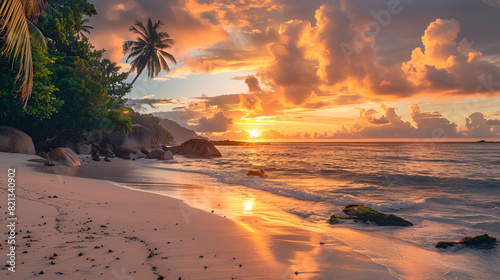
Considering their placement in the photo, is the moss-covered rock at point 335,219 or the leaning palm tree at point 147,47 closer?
the moss-covered rock at point 335,219

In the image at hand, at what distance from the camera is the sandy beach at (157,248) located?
338cm

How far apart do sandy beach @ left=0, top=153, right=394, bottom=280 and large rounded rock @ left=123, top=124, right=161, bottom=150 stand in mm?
30476

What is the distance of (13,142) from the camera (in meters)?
18.1

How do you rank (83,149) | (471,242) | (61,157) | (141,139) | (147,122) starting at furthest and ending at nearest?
1. (147,122)
2. (141,139)
3. (83,149)
4. (61,157)
5. (471,242)

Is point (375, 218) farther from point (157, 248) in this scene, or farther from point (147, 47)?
point (147, 47)

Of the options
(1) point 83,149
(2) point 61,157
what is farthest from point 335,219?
(1) point 83,149

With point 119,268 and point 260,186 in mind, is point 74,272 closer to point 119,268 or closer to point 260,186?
point 119,268

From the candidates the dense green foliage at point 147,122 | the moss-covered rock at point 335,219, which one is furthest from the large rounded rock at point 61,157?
the dense green foliage at point 147,122

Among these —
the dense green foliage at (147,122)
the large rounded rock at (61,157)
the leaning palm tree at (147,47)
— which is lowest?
the large rounded rock at (61,157)

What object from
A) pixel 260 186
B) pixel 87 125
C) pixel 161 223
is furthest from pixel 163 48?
pixel 161 223

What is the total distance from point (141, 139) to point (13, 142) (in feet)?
61.3

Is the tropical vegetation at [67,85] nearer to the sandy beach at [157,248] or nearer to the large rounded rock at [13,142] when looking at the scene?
the large rounded rock at [13,142]

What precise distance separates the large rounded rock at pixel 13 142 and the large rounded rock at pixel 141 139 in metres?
16.0

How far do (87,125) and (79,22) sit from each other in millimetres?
9759
